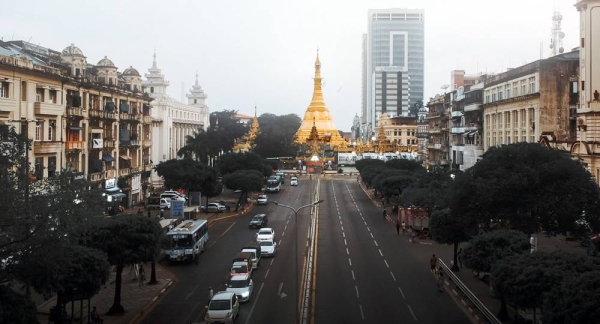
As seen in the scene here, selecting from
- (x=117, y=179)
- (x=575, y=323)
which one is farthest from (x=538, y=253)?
(x=117, y=179)

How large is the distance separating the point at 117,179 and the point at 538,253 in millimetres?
45445

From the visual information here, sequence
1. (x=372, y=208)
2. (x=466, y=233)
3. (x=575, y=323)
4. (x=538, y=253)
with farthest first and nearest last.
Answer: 1. (x=372, y=208)
2. (x=466, y=233)
3. (x=538, y=253)
4. (x=575, y=323)

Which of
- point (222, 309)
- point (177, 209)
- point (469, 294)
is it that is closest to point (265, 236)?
point (177, 209)

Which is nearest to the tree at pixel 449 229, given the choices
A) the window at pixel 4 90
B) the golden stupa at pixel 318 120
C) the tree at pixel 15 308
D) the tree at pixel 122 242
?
the tree at pixel 122 242

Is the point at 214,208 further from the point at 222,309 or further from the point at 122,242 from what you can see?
the point at 222,309

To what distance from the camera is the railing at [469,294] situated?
2580 centimetres

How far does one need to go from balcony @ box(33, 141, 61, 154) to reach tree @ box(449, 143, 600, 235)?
2658cm

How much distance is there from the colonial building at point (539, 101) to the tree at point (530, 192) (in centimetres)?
2000

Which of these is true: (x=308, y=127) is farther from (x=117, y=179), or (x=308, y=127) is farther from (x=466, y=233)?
(x=466, y=233)

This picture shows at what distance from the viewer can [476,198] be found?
33312 millimetres

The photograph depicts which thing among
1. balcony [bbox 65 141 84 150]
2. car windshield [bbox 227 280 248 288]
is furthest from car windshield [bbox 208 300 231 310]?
balcony [bbox 65 141 84 150]

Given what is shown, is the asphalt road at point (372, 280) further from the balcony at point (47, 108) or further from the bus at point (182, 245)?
the balcony at point (47, 108)

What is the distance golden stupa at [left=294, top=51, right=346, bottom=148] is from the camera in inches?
4294

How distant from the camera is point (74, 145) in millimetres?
51031
